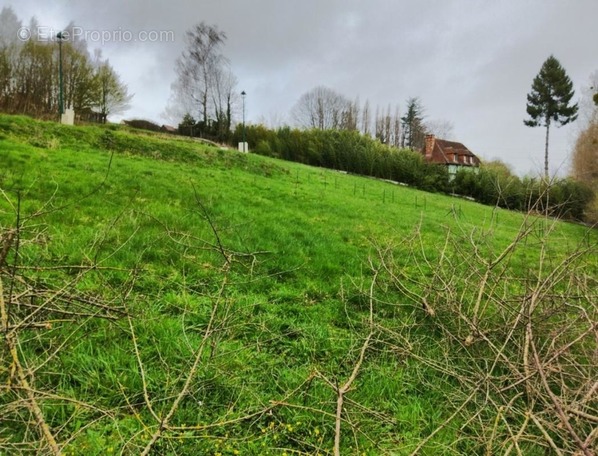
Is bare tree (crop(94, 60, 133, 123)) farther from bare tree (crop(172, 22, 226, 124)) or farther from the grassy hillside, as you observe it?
the grassy hillside

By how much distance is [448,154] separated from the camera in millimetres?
36094

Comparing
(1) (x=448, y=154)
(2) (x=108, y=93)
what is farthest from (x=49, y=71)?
(1) (x=448, y=154)

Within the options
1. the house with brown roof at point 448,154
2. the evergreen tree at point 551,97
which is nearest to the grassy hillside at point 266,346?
the house with brown roof at point 448,154

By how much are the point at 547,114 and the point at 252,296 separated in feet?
156

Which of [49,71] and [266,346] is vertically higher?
[49,71]

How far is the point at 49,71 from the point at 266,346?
31.8m

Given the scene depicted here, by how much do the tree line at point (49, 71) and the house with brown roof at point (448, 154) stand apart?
2921cm

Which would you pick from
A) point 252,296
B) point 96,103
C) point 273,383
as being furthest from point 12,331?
point 96,103

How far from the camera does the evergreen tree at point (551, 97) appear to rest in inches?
1529

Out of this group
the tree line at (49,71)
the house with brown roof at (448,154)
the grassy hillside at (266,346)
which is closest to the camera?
the grassy hillside at (266,346)

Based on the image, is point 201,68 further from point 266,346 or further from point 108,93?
point 266,346

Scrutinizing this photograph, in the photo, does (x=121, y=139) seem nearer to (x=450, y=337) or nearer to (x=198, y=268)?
(x=198, y=268)

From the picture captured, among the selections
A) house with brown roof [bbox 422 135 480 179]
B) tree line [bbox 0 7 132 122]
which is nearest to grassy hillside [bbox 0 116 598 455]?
tree line [bbox 0 7 132 122]

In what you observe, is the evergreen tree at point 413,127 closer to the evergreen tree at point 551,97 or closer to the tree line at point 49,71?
the evergreen tree at point 551,97
